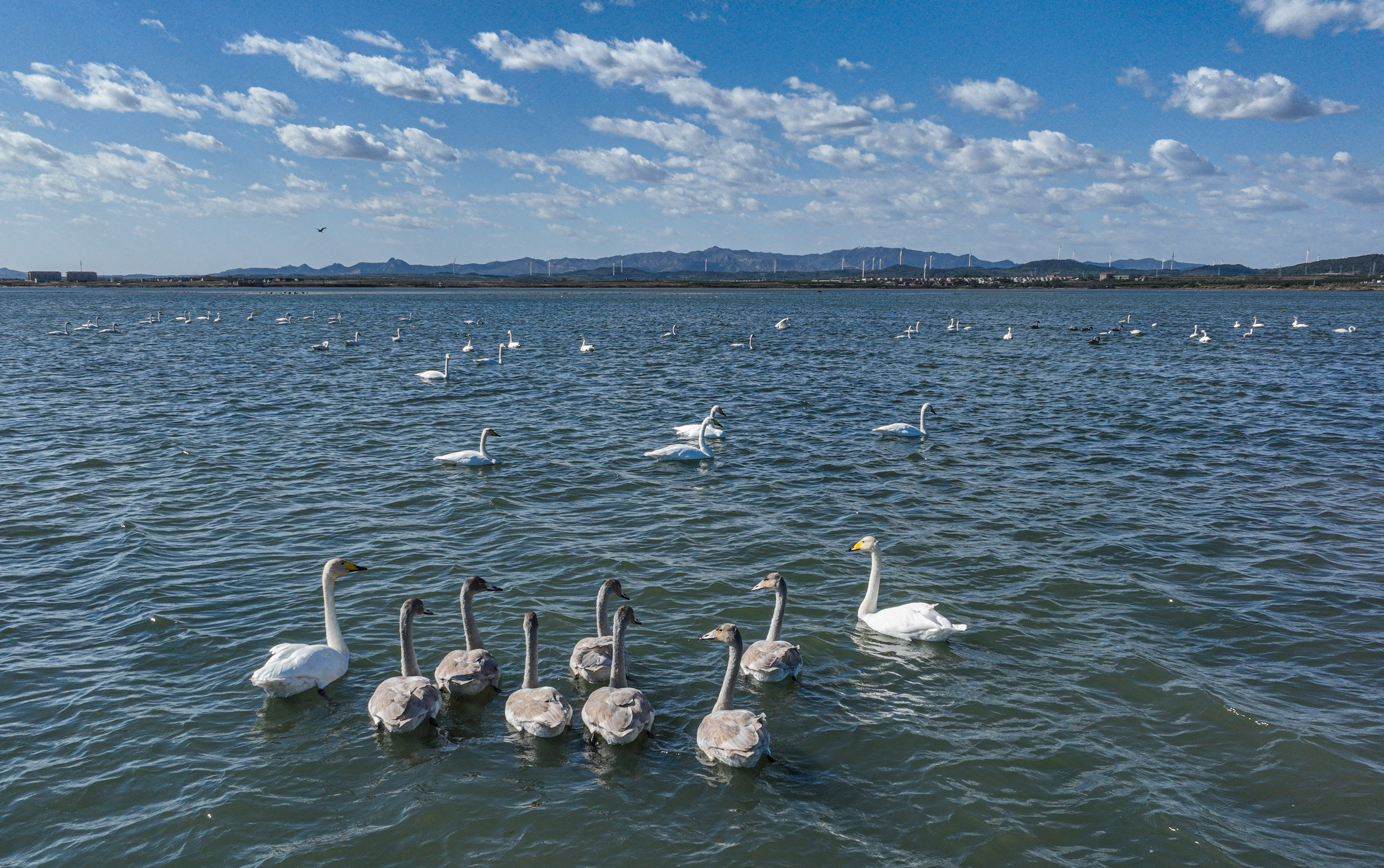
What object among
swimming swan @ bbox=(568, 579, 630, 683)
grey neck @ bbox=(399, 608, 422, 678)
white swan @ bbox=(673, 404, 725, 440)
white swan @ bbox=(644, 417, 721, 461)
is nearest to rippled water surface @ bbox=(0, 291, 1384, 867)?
swimming swan @ bbox=(568, 579, 630, 683)

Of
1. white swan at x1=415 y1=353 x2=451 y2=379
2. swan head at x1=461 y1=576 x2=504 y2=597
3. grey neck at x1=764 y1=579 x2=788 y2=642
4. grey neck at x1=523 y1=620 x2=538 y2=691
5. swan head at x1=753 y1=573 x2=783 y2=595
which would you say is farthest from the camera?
white swan at x1=415 y1=353 x2=451 y2=379

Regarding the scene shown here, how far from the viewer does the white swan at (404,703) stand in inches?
324

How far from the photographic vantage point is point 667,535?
14.5 metres

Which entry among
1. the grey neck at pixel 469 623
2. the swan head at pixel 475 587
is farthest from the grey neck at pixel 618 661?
the grey neck at pixel 469 623

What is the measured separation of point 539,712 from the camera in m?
8.20

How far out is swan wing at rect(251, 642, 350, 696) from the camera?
880cm

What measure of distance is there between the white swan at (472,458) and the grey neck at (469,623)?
9431 millimetres

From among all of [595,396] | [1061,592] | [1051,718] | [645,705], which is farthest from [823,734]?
[595,396]

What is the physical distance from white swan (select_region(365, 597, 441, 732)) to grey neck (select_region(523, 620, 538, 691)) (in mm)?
925

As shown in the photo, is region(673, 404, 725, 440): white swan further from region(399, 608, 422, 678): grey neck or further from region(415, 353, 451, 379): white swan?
region(415, 353, 451, 379): white swan

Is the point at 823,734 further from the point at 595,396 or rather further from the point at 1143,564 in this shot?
the point at 595,396

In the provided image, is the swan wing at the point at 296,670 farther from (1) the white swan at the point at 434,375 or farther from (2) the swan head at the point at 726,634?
(1) the white swan at the point at 434,375

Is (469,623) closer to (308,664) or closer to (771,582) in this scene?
(308,664)

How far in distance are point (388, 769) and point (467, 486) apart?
32.9 feet
